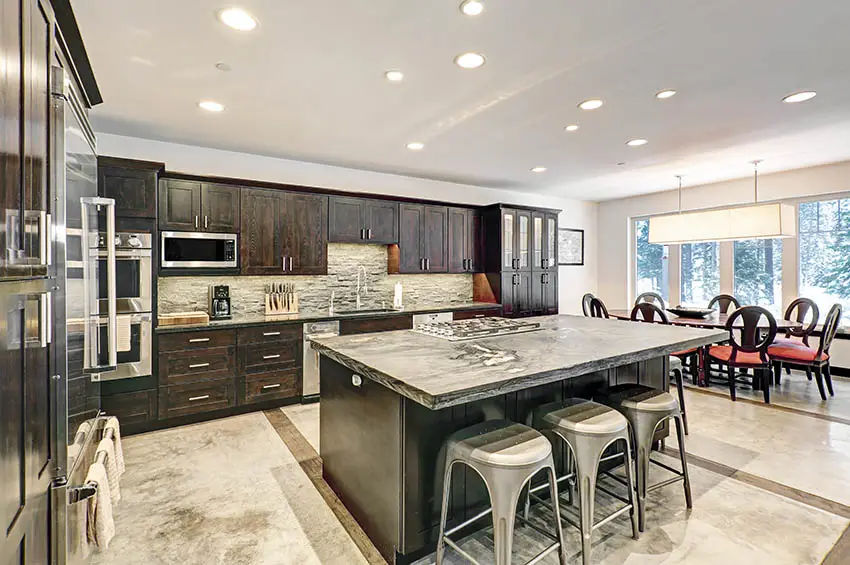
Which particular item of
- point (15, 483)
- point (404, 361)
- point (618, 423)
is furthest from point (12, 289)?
point (618, 423)

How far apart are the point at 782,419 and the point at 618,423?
9.73ft

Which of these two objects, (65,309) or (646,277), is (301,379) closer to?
(65,309)

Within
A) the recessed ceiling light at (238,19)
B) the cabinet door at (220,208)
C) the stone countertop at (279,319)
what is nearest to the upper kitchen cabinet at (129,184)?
the cabinet door at (220,208)

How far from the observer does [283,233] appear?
181 inches

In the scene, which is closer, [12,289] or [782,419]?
[12,289]

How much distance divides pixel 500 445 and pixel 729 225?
4726 mm

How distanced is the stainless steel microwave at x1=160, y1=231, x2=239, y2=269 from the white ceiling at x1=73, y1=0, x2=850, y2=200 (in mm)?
957

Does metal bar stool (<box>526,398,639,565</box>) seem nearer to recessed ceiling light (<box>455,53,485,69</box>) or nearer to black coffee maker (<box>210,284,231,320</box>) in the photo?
recessed ceiling light (<box>455,53,485,69</box>)

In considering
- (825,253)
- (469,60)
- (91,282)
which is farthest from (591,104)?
(825,253)

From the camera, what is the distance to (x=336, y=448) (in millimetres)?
2600

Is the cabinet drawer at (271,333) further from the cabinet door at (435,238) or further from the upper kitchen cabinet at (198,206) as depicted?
the cabinet door at (435,238)

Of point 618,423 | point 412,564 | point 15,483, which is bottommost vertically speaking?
point 412,564

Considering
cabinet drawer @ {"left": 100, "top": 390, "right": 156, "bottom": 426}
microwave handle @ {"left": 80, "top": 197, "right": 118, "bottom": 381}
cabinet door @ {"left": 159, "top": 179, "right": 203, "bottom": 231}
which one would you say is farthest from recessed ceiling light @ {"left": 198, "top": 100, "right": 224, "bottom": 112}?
cabinet drawer @ {"left": 100, "top": 390, "right": 156, "bottom": 426}

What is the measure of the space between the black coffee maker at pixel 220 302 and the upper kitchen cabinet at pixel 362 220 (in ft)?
4.13
